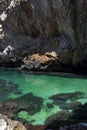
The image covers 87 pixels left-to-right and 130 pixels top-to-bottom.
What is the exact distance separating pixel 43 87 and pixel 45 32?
8626 millimetres

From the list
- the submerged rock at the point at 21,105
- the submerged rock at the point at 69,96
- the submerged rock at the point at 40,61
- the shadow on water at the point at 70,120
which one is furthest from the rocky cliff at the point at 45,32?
the shadow on water at the point at 70,120

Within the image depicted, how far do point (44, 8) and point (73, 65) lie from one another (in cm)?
649

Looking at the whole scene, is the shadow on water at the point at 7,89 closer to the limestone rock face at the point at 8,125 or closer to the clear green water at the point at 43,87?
the clear green water at the point at 43,87

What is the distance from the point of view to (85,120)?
17312 mm

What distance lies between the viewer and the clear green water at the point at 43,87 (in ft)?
62.5

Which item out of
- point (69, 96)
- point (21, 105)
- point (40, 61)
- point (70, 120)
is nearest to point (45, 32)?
point (40, 61)

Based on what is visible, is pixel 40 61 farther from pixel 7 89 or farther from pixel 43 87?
pixel 7 89

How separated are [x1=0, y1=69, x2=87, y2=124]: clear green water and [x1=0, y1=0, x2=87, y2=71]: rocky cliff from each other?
2541 mm

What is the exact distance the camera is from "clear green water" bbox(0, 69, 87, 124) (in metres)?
19.0

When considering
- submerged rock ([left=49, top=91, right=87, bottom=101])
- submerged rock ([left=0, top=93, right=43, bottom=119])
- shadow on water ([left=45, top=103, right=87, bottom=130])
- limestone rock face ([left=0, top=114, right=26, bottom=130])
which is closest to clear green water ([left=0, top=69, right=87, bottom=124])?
submerged rock ([left=0, top=93, right=43, bottom=119])

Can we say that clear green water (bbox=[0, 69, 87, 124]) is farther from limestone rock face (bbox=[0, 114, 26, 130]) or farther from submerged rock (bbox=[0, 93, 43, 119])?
limestone rock face (bbox=[0, 114, 26, 130])

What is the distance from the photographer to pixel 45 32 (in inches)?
1299

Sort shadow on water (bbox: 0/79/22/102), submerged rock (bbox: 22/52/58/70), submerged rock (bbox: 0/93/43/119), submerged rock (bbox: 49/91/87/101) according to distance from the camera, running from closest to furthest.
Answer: submerged rock (bbox: 0/93/43/119) → submerged rock (bbox: 49/91/87/101) → shadow on water (bbox: 0/79/22/102) → submerged rock (bbox: 22/52/58/70)

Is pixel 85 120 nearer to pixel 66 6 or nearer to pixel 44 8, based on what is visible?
pixel 66 6
